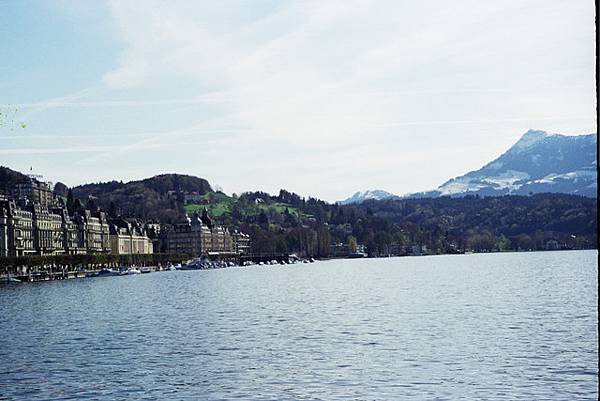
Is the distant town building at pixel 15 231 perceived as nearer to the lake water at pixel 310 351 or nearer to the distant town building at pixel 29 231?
the distant town building at pixel 29 231

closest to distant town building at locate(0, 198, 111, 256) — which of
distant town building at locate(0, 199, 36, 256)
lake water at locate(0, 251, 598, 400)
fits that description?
distant town building at locate(0, 199, 36, 256)

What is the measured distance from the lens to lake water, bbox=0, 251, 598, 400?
33.1 metres

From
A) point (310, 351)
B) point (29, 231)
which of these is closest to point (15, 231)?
point (29, 231)

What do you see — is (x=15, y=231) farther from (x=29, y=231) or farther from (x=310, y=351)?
(x=310, y=351)

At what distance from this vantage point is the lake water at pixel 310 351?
3309 centimetres

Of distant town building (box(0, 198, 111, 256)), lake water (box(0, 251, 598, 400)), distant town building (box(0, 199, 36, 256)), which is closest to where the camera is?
lake water (box(0, 251, 598, 400))

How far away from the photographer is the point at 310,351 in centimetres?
4219

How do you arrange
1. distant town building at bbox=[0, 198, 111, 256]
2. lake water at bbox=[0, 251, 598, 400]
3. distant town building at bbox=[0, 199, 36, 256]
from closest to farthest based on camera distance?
lake water at bbox=[0, 251, 598, 400], distant town building at bbox=[0, 199, 36, 256], distant town building at bbox=[0, 198, 111, 256]

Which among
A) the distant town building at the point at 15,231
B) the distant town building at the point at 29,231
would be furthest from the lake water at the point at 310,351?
the distant town building at the point at 29,231

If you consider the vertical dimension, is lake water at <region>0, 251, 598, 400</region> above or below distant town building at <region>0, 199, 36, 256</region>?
below

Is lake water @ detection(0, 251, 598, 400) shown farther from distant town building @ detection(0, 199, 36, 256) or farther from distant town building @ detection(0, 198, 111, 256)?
distant town building @ detection(0, 198, 111, 256)

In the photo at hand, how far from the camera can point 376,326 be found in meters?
52.5

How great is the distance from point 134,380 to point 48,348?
1228 centimetres

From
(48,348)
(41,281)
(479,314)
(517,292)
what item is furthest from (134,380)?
(41,281)
